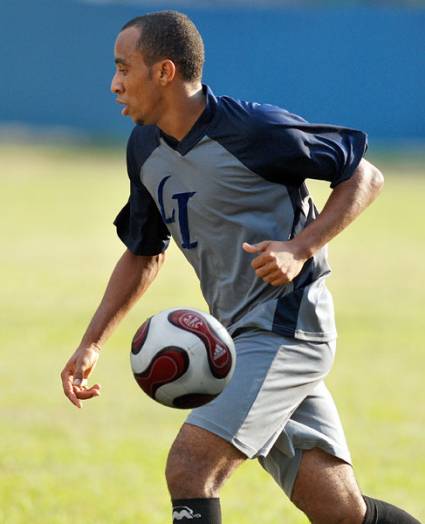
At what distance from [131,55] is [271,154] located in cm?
64

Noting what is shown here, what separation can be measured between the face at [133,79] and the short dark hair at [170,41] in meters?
0.03

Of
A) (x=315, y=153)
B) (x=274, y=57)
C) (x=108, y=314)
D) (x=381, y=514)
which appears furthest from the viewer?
(x=274, y=57)

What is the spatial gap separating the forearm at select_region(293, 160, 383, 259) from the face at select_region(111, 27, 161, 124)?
2.50 ft

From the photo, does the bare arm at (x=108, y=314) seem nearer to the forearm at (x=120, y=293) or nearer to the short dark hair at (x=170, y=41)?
the forearm at (x=120, y=293)

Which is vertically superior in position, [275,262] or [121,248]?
[275,262]

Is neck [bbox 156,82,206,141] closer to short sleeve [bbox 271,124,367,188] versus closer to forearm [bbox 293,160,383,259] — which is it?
short sleeve [bbox 271,124,367,188]

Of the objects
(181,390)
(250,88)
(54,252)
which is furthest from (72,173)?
(181,390)

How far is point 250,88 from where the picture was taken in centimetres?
3697

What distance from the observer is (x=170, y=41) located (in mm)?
5059

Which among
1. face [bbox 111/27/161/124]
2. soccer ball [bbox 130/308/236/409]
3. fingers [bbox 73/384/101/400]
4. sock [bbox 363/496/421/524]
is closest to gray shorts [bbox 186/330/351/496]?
soccer ball [bbox 130/308/236/409]

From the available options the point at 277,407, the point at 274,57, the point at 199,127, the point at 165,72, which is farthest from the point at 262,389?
the point at 274,57

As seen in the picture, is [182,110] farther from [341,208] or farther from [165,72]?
[341,208]

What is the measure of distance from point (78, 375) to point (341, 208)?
123 cm

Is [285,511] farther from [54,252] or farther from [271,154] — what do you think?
[54,252]
